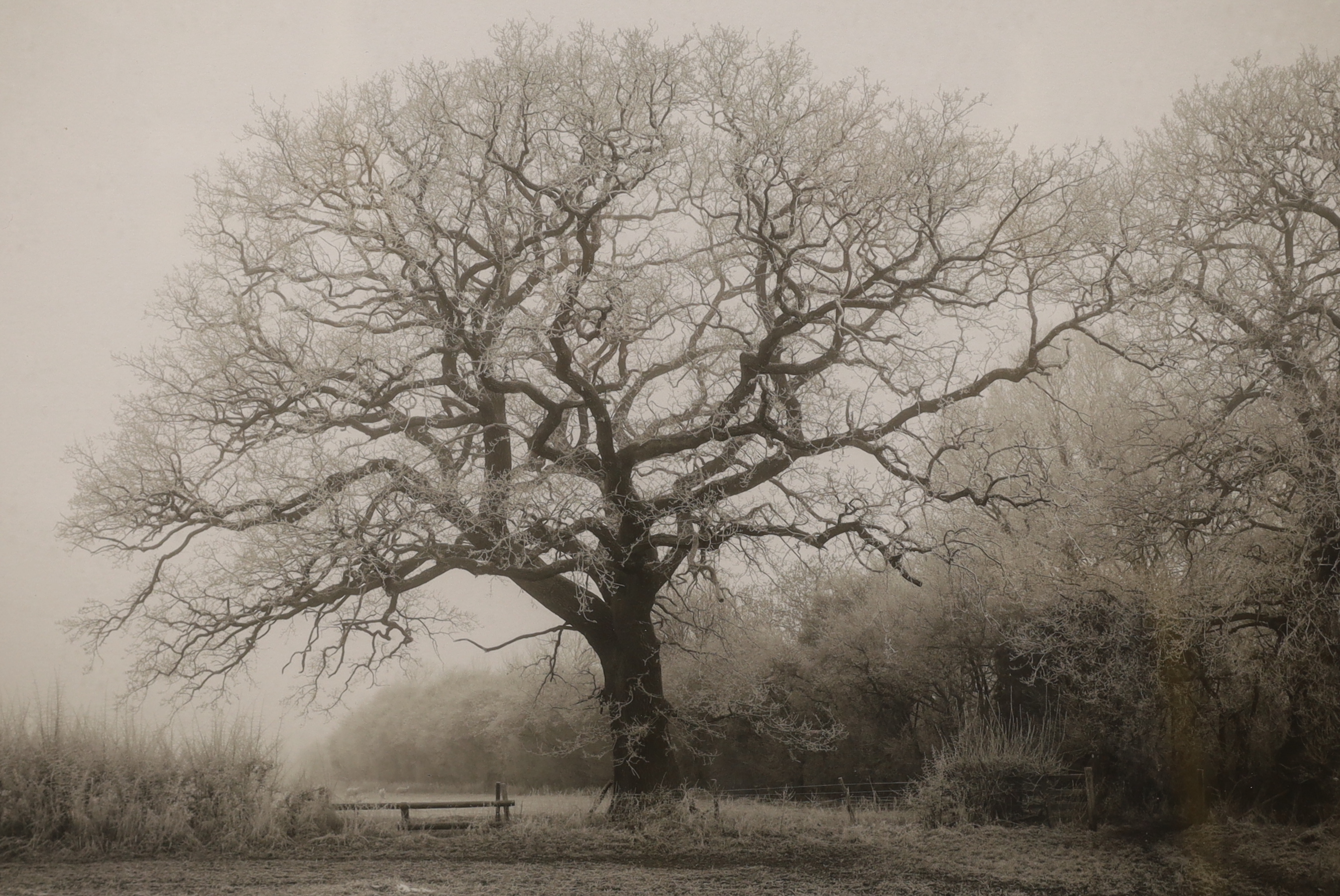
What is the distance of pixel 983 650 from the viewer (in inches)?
648

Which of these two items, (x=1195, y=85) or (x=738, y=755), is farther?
(x=738, y=755)

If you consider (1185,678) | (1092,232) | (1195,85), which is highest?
(1195,85)

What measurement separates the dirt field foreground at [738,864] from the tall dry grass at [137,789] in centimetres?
47

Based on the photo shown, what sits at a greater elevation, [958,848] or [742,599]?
[742,599]

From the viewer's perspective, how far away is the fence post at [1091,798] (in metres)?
11.6

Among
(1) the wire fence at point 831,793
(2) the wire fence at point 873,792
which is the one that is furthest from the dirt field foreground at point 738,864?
(1) the wire fence at point 831,793

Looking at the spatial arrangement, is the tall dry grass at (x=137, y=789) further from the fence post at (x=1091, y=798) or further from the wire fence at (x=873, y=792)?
the fence post at (x=1091, y=798)

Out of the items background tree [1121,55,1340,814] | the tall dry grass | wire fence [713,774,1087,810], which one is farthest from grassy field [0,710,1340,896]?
background tree [1121,55,1340,814]

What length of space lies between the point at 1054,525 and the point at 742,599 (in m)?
4.56

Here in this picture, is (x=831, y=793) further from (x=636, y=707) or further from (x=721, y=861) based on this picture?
(x=721, y=861)

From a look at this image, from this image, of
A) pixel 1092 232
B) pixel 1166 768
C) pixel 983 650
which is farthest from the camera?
pixel 983 650

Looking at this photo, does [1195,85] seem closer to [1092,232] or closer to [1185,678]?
[1092,232]

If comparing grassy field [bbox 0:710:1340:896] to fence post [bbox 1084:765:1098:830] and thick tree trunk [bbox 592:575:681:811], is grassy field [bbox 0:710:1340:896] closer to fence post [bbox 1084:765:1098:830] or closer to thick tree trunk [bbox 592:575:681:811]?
fence post [bbox 1084:765:1098:830]

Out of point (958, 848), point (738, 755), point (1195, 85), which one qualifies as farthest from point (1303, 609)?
point (738, 755)
